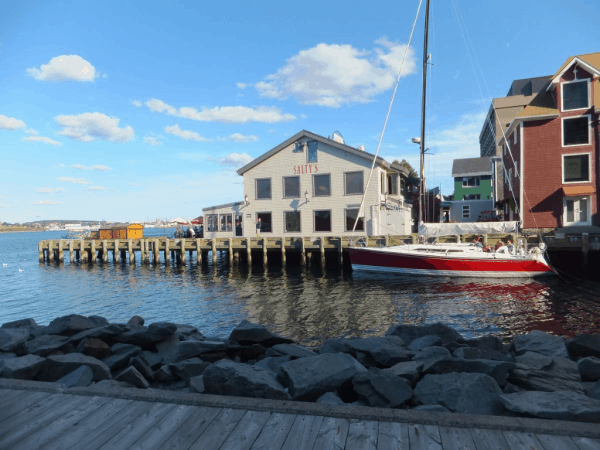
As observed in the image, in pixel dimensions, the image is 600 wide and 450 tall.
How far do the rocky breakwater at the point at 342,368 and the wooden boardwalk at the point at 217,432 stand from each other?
2.29 ft

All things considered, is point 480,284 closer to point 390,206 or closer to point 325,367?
point 390,206

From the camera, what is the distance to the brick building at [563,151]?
24.1 metres

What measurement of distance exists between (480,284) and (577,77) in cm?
1532

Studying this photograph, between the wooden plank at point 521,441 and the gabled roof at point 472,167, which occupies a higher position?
the gabled roof at point 472,167

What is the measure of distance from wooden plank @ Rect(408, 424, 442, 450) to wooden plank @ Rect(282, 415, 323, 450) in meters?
0.65

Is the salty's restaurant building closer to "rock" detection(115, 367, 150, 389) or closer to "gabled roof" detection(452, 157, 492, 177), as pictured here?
"gabled roof" detection(452, 157, 492, 177)

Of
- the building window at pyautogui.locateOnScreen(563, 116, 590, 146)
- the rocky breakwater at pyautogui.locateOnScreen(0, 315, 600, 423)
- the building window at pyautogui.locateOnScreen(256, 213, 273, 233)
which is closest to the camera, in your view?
the rocky breakwater at pyautogui.locateOnScreen(0, 315, 600, 423)

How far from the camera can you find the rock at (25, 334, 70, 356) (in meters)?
6.17

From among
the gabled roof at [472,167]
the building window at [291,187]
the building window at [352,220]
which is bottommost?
the building window at [352,220]

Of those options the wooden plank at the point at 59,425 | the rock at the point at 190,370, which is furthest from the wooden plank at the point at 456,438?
the rock at the point at 190,370

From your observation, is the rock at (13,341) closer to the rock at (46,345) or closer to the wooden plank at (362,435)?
the rock at (46,345)

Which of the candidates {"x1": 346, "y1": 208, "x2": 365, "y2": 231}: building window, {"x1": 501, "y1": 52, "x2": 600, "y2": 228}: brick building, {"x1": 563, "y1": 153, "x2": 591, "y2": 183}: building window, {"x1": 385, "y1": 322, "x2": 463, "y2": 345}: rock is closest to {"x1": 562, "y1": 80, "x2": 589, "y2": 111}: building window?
{"x1": 501, "y1": 52, "x2": 600, "y2": 228}: brick building

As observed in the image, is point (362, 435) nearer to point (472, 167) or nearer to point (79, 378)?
point (79, 378)

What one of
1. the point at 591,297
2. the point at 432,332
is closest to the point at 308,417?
the point at 432,332
